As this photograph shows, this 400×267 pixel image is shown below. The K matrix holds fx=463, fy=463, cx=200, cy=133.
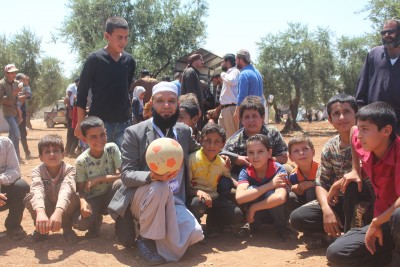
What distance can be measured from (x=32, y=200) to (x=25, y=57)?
96.2 ft

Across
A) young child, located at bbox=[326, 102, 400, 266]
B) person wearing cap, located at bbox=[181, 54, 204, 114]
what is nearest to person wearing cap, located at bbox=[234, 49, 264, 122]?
person wearing cap, located at bbox=[181, 54, 204, 114]

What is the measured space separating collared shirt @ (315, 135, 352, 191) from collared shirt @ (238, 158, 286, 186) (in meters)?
0.43

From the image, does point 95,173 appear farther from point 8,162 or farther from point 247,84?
point 247,84

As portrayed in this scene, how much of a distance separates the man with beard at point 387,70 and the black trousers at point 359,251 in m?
1.76

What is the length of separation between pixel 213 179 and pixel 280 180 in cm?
67

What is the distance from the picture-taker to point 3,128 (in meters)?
26.1

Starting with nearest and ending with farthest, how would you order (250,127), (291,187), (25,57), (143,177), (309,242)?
(143,177), (309,242), (291,187), (250,127), (25,57)

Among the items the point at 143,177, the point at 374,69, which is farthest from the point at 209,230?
the point at 374,69

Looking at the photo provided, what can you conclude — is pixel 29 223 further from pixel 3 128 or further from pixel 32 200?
pixel 3 128

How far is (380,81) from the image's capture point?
4.93 metres

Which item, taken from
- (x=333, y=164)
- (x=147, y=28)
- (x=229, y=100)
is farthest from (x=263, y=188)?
(x=147, y=28)

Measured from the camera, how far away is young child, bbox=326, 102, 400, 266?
10.5 feet

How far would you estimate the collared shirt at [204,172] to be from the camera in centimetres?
461

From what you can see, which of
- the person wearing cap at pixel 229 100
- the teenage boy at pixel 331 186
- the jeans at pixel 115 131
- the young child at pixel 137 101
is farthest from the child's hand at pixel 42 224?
the young child at pixel 137 101
